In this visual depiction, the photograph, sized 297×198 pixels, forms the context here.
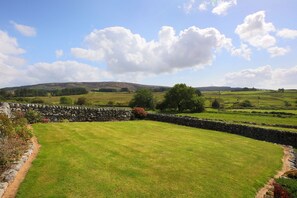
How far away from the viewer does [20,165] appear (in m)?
14.9

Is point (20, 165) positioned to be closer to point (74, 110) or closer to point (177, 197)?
point (177, 197)

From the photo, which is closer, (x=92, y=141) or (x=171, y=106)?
(x=92, y=141)

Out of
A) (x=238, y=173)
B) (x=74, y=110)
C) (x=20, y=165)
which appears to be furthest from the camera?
(x=74, y=110)

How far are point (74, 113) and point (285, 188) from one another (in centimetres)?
2698

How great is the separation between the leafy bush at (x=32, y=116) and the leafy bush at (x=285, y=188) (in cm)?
2449

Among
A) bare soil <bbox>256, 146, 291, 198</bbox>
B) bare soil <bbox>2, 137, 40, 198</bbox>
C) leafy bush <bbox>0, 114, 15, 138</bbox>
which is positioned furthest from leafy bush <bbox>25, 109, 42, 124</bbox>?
bare soil <bbox>256, 146, 291, 198</bbox>

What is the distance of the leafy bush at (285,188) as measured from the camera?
1310 cm

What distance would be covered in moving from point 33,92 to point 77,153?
462 ft

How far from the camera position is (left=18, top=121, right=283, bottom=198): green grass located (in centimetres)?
1275

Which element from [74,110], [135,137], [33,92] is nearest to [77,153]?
[135,137]

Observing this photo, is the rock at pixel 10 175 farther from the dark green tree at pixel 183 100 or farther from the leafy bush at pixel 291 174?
the dark green tree at pixel 183 100

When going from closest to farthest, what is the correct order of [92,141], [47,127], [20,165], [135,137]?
1. [20,165]
2. [92,141]
3. [135,137]
4. [47,127]

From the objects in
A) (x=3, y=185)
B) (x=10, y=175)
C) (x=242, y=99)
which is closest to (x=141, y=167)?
(x=10, y=175)

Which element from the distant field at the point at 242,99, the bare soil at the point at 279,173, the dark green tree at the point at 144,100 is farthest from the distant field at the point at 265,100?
the bare soil at the point at 279,173
